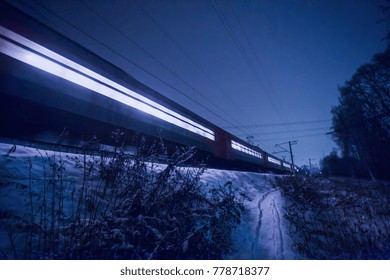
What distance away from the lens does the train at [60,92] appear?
11.4 feet

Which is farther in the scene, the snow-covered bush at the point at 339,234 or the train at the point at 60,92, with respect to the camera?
the train at the point at 60,92

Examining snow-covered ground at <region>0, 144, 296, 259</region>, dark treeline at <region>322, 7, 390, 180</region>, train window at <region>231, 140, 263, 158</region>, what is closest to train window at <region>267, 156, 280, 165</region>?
train window at <region>231, 140, 263, 158</region>

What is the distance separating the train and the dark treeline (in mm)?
13490

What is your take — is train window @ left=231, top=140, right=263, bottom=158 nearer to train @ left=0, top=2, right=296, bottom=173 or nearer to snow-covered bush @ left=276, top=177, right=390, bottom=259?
train @ left=0, top=2, right=296, bottom=173

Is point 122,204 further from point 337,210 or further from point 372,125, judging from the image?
point 372,125

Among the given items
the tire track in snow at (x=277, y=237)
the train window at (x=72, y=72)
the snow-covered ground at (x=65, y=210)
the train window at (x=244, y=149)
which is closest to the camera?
the snow-covered ground at (x=65, y=210)

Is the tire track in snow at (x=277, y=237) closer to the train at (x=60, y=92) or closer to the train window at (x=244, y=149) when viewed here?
the train at (x=60, y=92)

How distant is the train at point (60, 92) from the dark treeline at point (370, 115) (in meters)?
13.5

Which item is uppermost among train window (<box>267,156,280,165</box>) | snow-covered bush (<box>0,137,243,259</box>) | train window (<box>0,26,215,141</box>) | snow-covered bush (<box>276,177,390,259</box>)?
train window (<box>0,26,215,141</box>)

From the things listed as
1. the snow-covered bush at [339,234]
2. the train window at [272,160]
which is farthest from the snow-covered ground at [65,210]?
the train window at [272,160]

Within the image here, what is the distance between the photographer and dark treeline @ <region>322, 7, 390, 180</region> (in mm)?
11914

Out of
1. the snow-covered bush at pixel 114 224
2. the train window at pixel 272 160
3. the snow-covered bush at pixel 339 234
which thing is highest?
the train window at pixel 272 160

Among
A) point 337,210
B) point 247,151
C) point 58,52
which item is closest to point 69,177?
point 58,52

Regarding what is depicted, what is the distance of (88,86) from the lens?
4.48 m
